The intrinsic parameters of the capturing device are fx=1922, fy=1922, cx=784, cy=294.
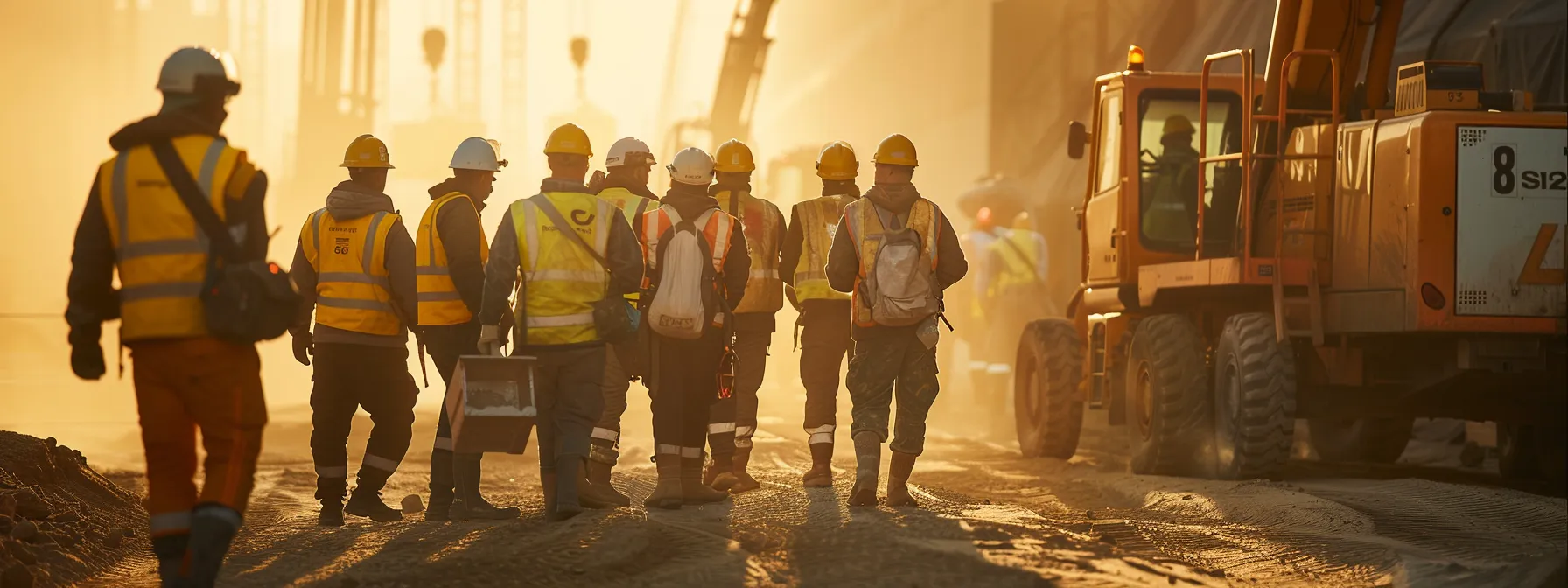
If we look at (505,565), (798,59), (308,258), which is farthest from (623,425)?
(798,59)

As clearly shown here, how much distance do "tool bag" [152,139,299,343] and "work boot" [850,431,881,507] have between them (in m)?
3.59

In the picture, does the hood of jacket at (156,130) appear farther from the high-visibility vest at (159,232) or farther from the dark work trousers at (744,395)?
the dark work trousers at (744,395)

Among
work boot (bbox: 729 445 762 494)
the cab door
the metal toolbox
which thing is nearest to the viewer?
the metal toolbox

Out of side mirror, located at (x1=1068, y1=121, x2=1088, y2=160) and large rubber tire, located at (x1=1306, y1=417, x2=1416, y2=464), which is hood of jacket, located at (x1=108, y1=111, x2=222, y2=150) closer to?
side mirror, located at (x1=1068, y1=121, x2=1088, y2=160)

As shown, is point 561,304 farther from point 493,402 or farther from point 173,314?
point 173,314

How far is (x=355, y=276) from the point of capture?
8.67 m

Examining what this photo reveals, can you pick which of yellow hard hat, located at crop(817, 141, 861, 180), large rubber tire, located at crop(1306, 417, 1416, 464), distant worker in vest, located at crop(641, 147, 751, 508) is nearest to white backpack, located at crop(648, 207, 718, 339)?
distant worker in vest, located at crop(641, 147, 751, 508)

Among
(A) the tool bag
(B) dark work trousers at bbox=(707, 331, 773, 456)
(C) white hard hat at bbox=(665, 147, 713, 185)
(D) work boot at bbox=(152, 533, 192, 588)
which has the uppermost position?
(C) white hard hat at bbox=(665, 147, 713, 185)

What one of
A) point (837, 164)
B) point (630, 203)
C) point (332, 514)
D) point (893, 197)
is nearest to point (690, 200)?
point (630, 203)

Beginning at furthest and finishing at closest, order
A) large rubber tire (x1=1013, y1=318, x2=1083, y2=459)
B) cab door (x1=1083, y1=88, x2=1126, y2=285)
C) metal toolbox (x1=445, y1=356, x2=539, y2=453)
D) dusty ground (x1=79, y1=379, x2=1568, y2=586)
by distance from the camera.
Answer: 1. large rubber tire (x1=1013, y1=318, x2=1083, y2=459)
2. cab door (x1=1083, y1=88, x2=1126, y2=285)
3. metal toolbox (x1=445, y1=356, x2=539, y2=453)
4. dusty ground (x1=79, y1=379, x2=1568, y2=586)

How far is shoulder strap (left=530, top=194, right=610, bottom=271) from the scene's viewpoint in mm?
8391

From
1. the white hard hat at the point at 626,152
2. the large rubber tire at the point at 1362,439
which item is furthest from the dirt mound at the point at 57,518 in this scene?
the large rubber tire at the point at 1362,439

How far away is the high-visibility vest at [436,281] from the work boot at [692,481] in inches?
49.3

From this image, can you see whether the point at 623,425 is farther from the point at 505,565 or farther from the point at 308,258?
the point at 505,565
